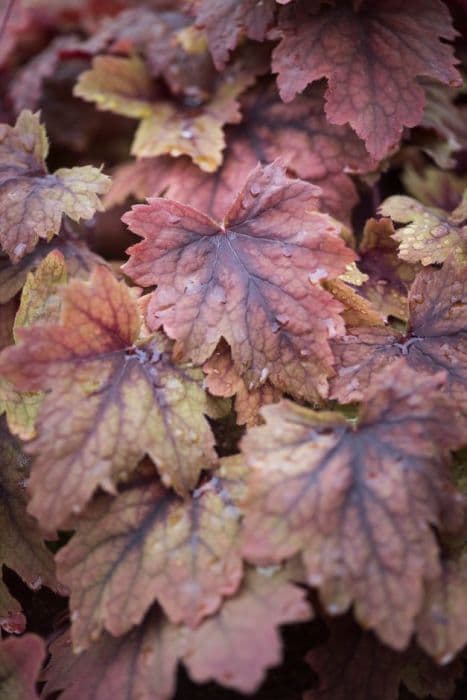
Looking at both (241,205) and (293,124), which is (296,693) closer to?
(241,205)

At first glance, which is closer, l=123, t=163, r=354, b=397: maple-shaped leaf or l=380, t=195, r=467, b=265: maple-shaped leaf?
l=123, t=163, r=354, b=397: maple-shaped leaf

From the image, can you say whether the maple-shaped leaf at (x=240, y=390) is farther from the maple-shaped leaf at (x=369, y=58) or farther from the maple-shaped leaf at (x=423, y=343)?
the maple-shaped leaf at (x=369, y=58)

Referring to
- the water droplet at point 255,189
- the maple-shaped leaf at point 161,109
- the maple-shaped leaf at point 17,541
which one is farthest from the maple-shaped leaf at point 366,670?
the maple-shaped leaf at point 161,109

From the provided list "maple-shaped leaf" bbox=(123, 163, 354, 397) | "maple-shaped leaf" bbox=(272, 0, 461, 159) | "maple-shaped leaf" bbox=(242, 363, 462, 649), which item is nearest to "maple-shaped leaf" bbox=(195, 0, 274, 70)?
"maple-shaped leaf" bbox=(272, 0, 461, 159)

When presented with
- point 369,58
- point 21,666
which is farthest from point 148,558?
point 369,58

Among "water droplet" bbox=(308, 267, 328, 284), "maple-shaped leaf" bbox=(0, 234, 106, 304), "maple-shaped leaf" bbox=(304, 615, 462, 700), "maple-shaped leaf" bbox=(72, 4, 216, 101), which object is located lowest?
"maple-shaped leaf" bbox=(304, 615, 462, 700)

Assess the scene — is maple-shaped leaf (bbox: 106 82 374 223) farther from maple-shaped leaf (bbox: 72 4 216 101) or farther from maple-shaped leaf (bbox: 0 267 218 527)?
maple-shaped leaf (bbox: 0 267 218 527)

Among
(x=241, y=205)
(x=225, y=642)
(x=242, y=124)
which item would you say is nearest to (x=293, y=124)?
(x=242, y=124)
